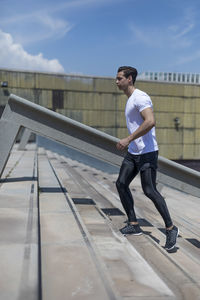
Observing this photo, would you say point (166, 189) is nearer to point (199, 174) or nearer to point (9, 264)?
point (199, 174)

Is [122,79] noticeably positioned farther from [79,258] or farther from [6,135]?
[6,135]

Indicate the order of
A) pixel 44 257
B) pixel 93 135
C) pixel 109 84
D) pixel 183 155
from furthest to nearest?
pixel 183 155, pixel 109 84, pixel 93 135, pixel 44 257

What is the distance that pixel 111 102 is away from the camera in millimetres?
29672

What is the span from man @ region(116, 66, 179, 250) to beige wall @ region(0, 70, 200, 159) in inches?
1015

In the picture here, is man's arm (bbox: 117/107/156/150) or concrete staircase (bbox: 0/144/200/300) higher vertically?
man's arm (bbox: 117/107/156/150)

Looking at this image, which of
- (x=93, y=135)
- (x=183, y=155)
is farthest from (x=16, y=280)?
(x=183, y=155)

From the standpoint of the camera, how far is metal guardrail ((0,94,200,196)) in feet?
13.0

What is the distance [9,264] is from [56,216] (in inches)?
54.8

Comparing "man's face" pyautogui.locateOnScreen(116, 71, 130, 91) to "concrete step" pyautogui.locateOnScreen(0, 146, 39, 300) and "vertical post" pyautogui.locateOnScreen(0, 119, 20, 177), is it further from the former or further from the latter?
"vertical post" pyautogui.locateOnScreen(0, 119, 20, 177)

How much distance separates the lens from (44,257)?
86.2 inches

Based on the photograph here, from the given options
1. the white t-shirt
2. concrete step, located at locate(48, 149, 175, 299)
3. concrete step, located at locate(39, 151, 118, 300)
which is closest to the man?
the white t-shirt

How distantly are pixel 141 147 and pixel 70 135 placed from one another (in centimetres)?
170

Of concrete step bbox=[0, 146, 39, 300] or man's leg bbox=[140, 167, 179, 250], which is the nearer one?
concrete step bbox=[0, 146, 39, 300]

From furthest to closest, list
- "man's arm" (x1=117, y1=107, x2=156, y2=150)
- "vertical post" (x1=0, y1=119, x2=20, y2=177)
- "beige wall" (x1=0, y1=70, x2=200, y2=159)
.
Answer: "beige wall" (x1=0, y1=70, x2=200, y2=159) < "vertical post" (x1=0, y1=119, x2=20, y2=177) < "man's arm" (x1=117, y1=107, x2=156, y2=150)
